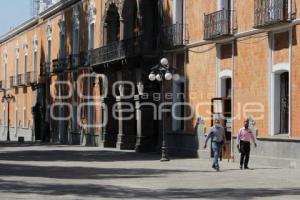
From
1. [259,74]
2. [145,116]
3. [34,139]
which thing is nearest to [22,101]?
[34,139]

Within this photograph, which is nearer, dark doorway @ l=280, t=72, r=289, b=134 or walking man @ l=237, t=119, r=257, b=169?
walking man @ l=237, t=119, r=257, b=169

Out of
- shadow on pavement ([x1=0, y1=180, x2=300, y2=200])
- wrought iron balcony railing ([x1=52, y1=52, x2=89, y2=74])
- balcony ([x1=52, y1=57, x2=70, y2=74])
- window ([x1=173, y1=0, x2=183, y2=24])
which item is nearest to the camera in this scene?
shadow on pavement ([x1=0, y1=180, x2=300, y2=200])

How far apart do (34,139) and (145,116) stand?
27559 millimetres

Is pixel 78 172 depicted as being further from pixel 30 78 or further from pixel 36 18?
pixel 30 78

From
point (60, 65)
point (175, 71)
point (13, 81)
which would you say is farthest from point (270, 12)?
point (13, 81)

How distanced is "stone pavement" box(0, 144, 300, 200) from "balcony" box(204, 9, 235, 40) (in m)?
5.33

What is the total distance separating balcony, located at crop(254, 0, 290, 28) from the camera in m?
24.2

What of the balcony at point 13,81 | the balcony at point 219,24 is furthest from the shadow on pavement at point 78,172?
the balcony at point 13,81

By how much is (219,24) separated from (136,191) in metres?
13.3

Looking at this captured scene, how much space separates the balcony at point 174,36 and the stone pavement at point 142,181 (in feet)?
23.8

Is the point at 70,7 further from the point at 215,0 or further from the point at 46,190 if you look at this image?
the point at 46,190

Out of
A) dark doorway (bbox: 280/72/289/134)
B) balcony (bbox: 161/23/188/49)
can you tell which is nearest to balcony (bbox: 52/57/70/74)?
balcony (bbox: 161/23/188/49)

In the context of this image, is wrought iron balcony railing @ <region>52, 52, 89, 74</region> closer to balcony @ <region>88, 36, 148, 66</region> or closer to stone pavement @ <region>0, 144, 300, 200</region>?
balcony @ <region>88, 36, 148, 66</region>

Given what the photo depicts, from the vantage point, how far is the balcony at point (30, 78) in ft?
214
